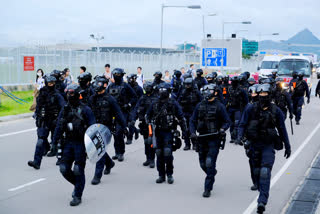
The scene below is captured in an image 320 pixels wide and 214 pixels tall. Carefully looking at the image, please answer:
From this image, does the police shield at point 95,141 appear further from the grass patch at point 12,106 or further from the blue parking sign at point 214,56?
the blue parking sign at point 214,56

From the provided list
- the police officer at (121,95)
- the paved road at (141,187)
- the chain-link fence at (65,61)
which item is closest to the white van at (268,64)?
the chain-link fence at (65,61)

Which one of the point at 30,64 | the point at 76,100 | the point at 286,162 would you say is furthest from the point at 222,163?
the point at 30,64

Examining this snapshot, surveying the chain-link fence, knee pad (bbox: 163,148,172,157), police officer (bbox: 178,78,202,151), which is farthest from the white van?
knee pad (bbox: 163,148,172,157)

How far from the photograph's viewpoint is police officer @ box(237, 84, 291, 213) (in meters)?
6.75

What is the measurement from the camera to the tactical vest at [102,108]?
8.78 meters

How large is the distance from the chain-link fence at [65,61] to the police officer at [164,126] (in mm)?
17040

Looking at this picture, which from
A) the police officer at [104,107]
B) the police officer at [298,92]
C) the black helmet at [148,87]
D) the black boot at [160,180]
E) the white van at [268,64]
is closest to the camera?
the black boot at [160,180]

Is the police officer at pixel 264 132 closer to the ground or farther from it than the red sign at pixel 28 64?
closer to the ground

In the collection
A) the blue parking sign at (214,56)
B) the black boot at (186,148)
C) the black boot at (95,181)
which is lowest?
the black boot at (186,148)

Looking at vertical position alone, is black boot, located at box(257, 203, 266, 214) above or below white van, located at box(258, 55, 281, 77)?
below

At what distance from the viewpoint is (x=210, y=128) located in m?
7.61

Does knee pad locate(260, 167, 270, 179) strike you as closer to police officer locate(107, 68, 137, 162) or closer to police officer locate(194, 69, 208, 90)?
police officer locate(107, 68, 137, 162)

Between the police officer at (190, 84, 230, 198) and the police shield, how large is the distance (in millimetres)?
1554

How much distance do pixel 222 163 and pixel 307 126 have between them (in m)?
7.12
